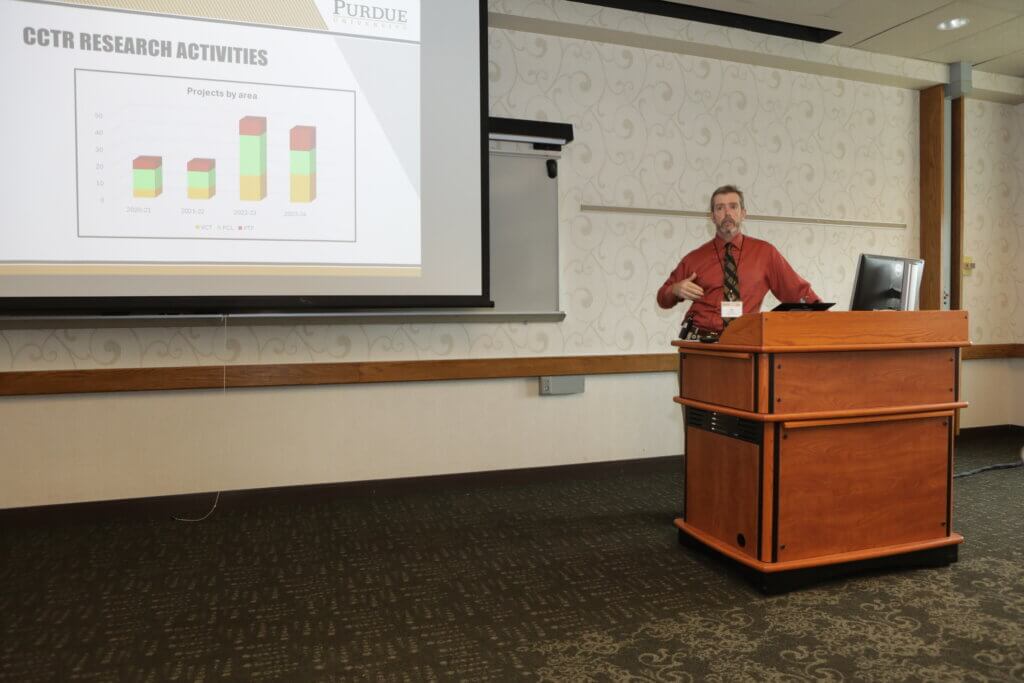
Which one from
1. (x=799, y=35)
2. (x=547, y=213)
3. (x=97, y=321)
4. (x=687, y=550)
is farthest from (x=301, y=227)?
(x=799, y=35)

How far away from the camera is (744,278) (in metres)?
3.06

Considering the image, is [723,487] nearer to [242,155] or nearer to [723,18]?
[242,155]

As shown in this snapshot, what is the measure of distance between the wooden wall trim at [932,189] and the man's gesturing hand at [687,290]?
2826mm

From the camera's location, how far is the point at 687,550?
102 inches

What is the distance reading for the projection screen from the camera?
2693mm

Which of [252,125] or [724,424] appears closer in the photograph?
[724,424]

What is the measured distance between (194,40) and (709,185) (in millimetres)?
2953

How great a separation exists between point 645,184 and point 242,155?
7.54 feet

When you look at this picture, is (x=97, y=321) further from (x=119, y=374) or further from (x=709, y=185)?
(x=709, y=185)

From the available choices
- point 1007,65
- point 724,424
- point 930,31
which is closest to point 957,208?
point 1007,65

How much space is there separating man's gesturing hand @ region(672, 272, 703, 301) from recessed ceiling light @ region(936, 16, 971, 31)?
2650 millimetres

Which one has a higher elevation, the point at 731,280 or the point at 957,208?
the point at 957,208

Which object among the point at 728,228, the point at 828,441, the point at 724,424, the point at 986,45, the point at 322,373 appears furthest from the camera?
the point at 986,45

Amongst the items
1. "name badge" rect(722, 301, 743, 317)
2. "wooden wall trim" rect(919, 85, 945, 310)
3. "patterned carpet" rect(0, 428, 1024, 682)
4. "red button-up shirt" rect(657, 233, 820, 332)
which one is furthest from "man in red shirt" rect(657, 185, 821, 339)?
"wooden wall trim" rect(919, 85, 945, 310)
